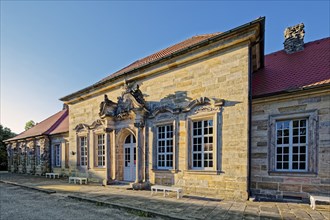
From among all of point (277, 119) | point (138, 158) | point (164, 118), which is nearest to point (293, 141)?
point (277, 119)

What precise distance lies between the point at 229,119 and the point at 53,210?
677cm

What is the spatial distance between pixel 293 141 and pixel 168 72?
18.9 feet

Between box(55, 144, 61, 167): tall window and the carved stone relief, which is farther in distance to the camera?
box(55, 144, 61, 167): tall window

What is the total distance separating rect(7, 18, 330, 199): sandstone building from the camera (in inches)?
276

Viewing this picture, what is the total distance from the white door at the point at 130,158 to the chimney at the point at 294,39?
963 centimetres

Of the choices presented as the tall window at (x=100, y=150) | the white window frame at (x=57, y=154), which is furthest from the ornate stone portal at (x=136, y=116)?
the white window frame at (x=57, y=154)

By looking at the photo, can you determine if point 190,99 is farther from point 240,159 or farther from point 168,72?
point 240,159

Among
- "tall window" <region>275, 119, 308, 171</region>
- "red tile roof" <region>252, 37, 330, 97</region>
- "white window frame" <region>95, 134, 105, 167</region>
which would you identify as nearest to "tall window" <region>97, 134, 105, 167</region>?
"white window frame" <region>95, 134, 105, 167</region>

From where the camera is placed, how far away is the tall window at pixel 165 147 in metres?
9.24

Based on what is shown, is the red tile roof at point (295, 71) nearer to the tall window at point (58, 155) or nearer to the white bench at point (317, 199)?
the white bench at point (317, 199)

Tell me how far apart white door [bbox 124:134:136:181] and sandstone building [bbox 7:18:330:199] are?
53 millimetres

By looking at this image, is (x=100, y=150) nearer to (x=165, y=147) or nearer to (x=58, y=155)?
(x=165, y=147)

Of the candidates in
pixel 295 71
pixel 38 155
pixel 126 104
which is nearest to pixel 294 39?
pixel 295 71

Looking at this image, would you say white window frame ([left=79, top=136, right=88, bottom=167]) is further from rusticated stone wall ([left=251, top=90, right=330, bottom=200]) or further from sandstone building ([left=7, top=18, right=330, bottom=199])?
rusticated stone wall ([left=251, top=90, right=330, bottom=200])
